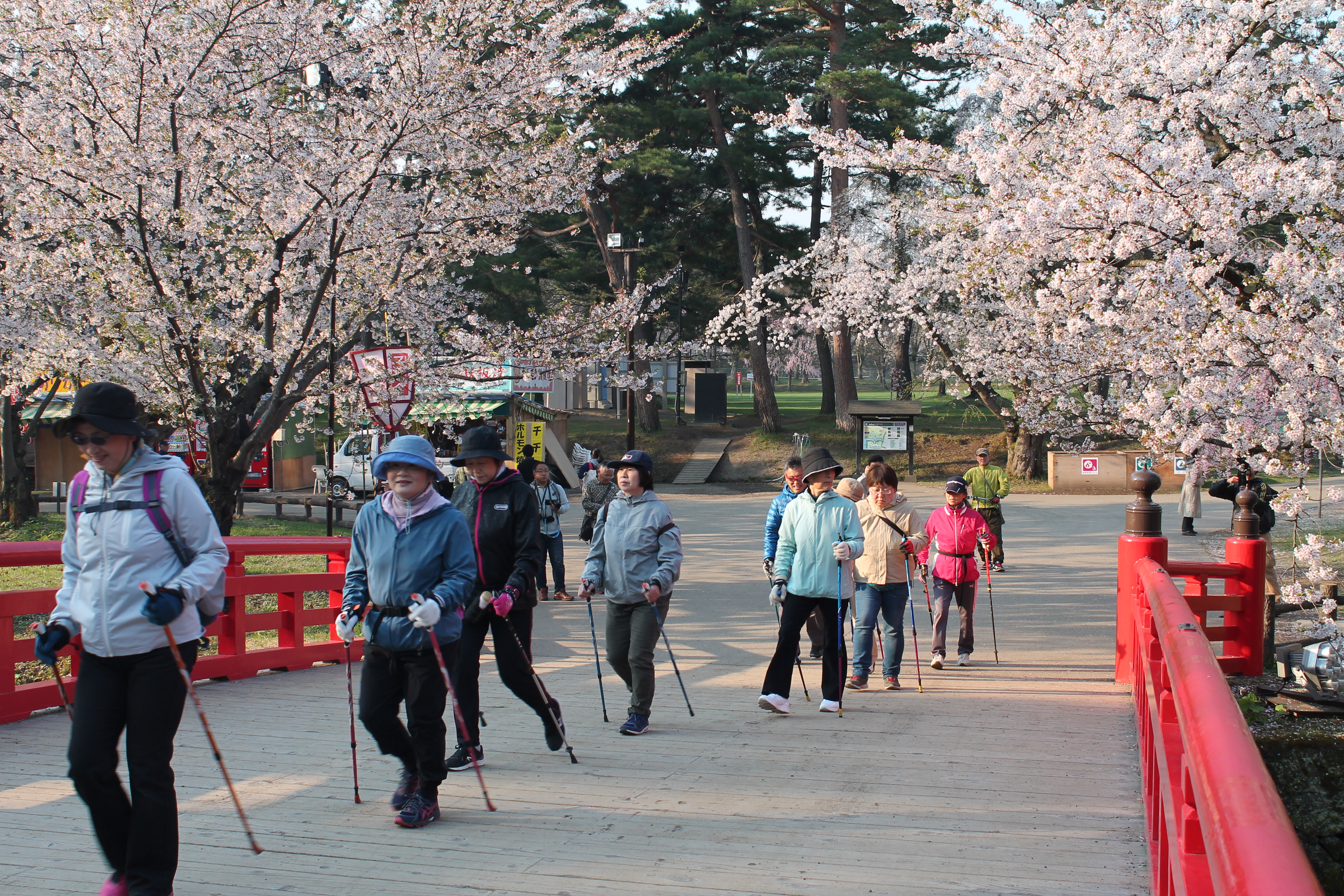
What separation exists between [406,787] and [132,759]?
1358mm

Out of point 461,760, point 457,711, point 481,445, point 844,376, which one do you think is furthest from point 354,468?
point 457,711

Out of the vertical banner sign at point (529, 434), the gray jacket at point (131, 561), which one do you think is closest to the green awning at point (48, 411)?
the vertical banner sign at point (529, 434)

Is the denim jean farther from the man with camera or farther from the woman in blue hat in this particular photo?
the man with camera

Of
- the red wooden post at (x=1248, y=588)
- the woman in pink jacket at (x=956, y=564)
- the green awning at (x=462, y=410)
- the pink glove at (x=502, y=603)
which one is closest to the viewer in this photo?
Answer: the pink glove at (x=502, y=603)

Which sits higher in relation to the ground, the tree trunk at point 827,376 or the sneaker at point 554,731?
the tree trunk at point 827,376

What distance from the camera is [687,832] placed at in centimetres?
449

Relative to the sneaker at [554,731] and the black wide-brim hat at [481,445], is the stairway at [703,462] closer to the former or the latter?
the sneaker at [554,731]

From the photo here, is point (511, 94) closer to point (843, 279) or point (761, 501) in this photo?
point (761, 501)

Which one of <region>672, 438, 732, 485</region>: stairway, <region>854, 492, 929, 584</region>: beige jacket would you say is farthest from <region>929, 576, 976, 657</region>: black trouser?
<region>672, 438, 732, 485</region>: stairway

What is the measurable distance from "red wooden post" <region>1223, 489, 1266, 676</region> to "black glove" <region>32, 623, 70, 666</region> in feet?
25.9

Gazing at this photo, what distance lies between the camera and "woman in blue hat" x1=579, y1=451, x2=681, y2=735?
639 cm

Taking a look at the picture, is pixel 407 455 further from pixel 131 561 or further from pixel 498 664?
pixel 498 664

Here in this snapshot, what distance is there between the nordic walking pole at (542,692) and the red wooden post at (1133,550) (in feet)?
14.3

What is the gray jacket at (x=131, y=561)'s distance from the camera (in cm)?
362
